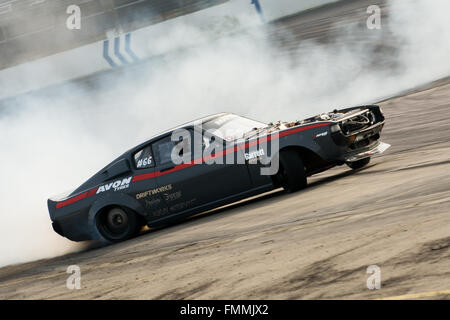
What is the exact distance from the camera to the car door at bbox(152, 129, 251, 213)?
28.3 ft

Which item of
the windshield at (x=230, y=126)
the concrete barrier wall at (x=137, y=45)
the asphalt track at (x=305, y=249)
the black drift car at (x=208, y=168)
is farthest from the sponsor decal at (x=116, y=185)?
the concrete barrier wall at (x=137, y=45)

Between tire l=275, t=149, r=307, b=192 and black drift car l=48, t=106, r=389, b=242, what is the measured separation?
12mm

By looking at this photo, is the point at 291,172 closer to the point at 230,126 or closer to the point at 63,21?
the point at 230,126

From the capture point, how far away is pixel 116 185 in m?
9.35

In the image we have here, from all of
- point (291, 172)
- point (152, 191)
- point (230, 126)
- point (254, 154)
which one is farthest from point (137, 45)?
point (291, 172)

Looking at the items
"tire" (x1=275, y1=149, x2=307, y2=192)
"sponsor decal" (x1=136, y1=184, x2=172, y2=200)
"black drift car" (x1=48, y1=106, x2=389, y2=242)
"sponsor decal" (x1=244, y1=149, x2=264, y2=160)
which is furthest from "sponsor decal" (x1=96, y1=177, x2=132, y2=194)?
"tire" (x1=275, y1=149, x2=307, y2=192)

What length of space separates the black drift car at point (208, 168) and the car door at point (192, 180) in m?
0.01

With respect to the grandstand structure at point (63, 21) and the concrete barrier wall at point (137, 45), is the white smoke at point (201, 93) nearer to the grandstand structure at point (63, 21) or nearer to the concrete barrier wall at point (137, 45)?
the concrete barrier wall at point (137, 45)

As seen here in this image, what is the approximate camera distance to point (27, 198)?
47.1 ft

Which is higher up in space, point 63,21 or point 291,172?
point 63,21

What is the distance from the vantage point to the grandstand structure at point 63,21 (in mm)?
25000

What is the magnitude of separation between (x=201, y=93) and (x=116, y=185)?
1090 centimetres

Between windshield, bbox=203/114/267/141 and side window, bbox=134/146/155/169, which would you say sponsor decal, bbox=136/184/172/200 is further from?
windshield, bbox=203/114/267/141

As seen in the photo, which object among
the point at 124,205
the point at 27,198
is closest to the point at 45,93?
the point at 27,198
